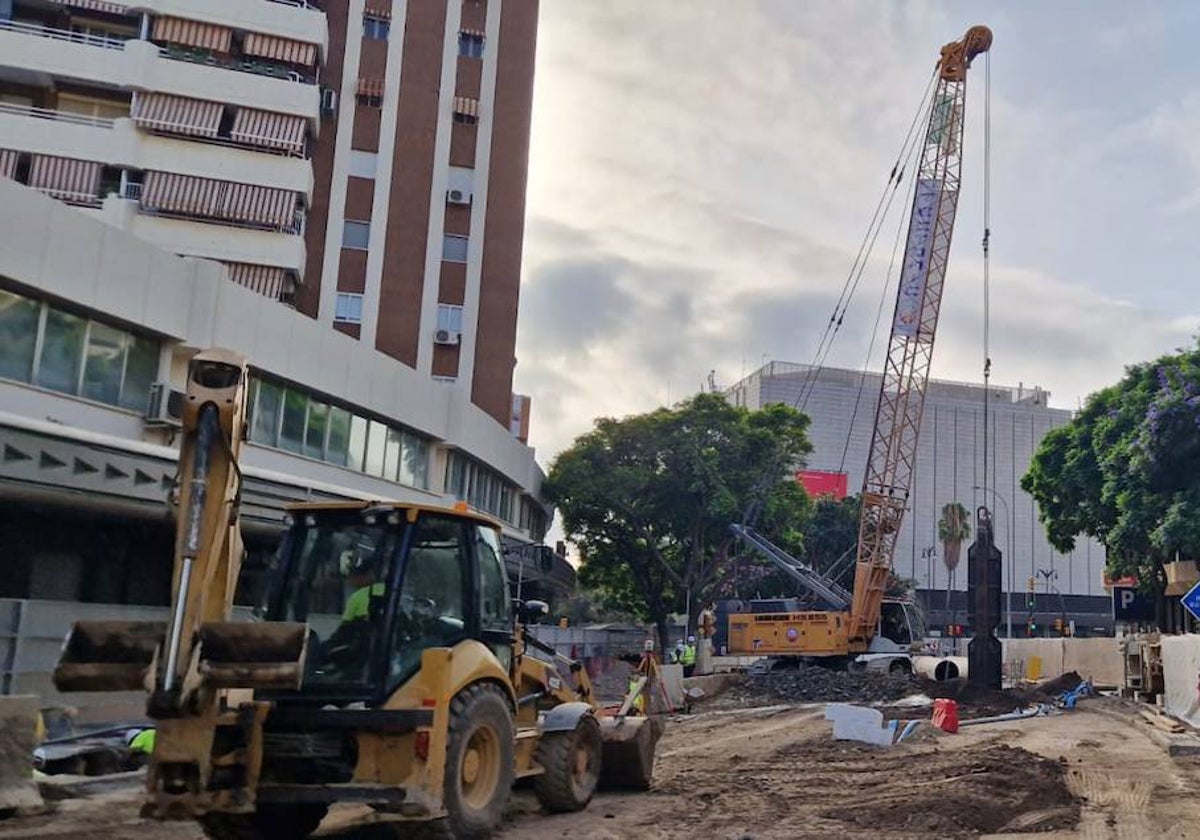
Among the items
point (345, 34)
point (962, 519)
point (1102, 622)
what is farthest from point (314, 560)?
point (1102, 622)

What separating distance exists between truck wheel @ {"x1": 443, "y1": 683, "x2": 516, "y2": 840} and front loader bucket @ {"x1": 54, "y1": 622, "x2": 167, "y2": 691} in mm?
2133

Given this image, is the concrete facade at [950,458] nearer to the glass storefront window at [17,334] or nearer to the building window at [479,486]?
the building window at [479,486]

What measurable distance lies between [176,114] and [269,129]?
2.88 m

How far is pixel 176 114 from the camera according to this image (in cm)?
3447

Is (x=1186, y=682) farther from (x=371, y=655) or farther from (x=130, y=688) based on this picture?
(x=130, y=688)

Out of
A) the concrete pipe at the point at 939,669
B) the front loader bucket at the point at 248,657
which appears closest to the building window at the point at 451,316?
the concrete pipe at the point at 939,669

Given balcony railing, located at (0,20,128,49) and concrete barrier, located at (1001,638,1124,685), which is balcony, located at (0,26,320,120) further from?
concrete barrier, located at (1001,638,1124,685)

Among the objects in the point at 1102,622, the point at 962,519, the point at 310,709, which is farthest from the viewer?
the point at 1102,622

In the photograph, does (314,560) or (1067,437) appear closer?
(314,560)

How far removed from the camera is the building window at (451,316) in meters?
40.7

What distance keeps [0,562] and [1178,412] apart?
30594 millimetres

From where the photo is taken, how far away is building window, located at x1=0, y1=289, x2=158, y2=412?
56.8 feet

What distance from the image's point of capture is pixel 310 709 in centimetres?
762

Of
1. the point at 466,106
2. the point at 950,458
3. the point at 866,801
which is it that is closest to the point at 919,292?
the point at 466,106
